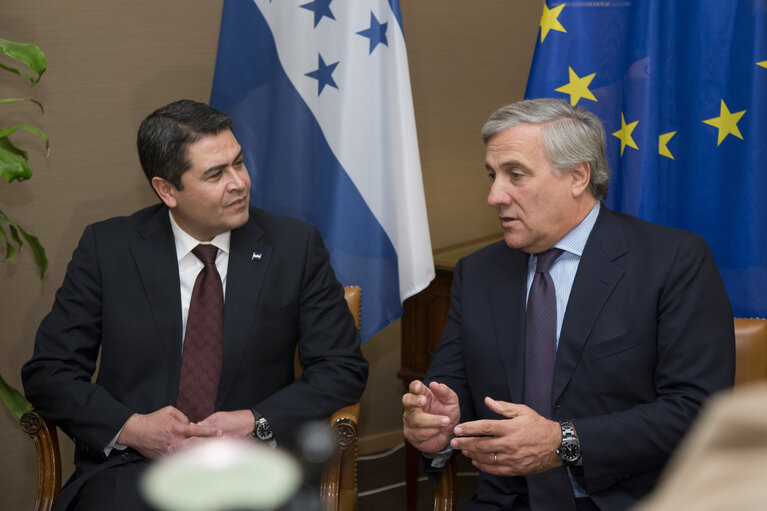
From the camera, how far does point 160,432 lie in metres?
2.47

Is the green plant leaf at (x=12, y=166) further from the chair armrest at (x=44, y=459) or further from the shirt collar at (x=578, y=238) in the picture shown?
the shirt collar at (x=578, y=238)

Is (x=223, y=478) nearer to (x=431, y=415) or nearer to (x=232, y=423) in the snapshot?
(x=431, y=415)

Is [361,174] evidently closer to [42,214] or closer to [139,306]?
[139,306]

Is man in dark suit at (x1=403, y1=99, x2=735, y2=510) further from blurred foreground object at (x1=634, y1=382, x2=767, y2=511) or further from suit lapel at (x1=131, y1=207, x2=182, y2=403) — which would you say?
blurred foreground object at (x1=634, y1=382, x2=767, y2=511)

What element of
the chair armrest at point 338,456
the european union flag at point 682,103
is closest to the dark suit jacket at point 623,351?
the chair armrest at point 338,456

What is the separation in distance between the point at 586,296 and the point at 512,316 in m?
0.22

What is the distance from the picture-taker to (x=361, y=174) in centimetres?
335

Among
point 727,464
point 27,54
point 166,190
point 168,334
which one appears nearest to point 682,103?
point 166,190

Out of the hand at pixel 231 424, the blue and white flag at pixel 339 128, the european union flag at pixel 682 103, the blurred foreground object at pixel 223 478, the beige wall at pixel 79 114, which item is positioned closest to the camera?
the blurred foreground object at pixel 223 478

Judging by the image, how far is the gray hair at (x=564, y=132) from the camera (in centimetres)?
239

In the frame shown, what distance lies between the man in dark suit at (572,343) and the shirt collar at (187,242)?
82cm

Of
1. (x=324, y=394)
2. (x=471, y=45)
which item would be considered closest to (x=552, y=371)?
(x=324, y=394)

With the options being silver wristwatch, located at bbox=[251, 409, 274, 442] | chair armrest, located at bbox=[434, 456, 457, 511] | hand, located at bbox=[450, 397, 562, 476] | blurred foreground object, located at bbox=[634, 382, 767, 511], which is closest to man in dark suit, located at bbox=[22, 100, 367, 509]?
silver wristwatch, located at bbox=[251, 409, 274, 442]

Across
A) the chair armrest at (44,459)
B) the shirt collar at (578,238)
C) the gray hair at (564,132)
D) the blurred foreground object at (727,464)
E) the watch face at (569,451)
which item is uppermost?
the blurred foreground object at (727,464)
